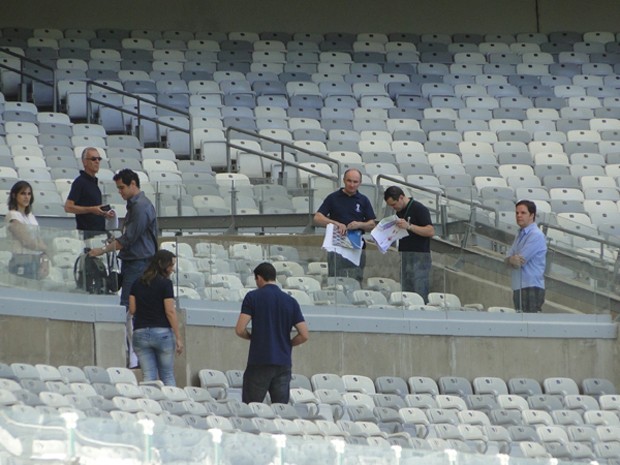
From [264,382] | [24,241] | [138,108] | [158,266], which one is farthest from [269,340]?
[138,108]

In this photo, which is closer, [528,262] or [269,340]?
[269,340]

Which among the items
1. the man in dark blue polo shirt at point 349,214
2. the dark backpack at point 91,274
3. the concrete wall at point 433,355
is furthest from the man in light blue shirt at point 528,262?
the dark backpack at point 91,274

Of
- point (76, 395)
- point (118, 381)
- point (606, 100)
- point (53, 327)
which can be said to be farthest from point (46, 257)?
point (606, 100)

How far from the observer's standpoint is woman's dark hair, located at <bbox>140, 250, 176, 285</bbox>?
13.4 meters

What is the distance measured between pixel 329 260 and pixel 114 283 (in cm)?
198

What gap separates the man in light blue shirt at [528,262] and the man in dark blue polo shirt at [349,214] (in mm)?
1431

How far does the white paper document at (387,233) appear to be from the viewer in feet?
50.6

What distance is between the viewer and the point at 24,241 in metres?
14.3

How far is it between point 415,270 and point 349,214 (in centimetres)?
78

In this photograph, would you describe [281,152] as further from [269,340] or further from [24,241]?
[269,340]

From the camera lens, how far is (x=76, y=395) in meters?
11.7

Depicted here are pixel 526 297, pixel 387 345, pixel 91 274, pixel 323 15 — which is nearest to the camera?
pixel 91 274

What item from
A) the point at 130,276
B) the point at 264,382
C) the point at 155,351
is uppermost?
the point at 130,276

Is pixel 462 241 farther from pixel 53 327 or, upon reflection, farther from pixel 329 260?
pixel 53 327
